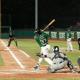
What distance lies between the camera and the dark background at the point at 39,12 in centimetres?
6519

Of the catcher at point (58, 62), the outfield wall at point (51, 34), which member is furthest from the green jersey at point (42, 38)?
the outfield wall at point (51, 34)

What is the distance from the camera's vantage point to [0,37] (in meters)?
61.4

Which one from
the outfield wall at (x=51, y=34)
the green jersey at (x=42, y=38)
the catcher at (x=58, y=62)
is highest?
the green jersey at (x=42, y=38)

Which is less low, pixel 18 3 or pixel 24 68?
pixel 18 3

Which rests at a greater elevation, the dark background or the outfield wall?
the dark background

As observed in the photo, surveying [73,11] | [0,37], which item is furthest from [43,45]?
[73,11]

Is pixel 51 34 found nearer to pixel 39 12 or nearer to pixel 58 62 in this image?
pixel 39 12

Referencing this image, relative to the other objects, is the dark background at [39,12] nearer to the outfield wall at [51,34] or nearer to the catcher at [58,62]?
the outfield wall at [51,34]

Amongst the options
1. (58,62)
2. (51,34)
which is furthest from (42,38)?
(51,34)

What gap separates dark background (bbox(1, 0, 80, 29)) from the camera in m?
65.2

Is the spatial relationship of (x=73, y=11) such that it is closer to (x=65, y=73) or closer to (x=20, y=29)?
(x=20, y=29)

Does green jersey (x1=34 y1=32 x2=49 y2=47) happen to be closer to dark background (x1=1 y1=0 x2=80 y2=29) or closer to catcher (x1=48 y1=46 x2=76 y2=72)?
catcher (x1=48 y1=46 x2=76 y2=72)

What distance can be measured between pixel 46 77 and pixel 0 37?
44.9 m

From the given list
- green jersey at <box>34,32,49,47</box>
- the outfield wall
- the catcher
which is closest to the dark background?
the outfield wall
